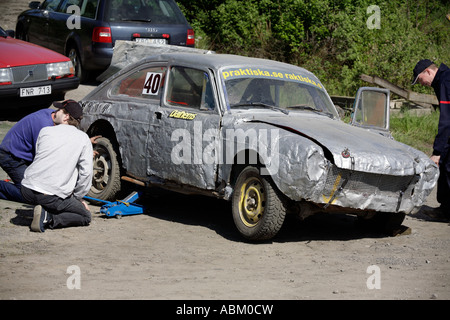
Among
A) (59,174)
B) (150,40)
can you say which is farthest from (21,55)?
(59,174)

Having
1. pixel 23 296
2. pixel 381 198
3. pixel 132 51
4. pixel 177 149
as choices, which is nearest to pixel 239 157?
pixel 177 149

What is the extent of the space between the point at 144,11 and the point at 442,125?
24.2 ft

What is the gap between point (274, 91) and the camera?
783 cm

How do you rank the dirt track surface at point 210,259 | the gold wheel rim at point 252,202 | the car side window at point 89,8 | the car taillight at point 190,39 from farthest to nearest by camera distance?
1. the car taillight at point 190,39
2. the car side window at point 89,8
3. the gold wheel rim at point 252,202
4. the dirt track surface at point 210,259

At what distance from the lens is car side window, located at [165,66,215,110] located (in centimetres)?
764

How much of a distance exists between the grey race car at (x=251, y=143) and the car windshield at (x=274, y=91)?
12 millimetres

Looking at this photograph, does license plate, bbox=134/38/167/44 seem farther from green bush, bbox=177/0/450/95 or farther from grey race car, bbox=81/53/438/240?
grey race car, bbox=81/53/438/240

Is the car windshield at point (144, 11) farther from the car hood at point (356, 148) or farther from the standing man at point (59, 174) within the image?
the car hood at point (356, 148)

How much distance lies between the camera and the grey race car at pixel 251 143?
6.61 metres

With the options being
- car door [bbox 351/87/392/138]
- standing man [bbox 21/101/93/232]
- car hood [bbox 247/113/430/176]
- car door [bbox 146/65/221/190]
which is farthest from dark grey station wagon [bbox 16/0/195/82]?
car hood [bbox 247/113/430/176]

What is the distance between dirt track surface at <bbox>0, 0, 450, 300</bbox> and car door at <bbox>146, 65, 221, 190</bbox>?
63cm

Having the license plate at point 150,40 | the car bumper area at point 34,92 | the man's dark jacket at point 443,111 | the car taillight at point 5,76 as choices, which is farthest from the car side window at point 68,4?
the man's dark jacket at point 443,111

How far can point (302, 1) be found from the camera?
610 inches
